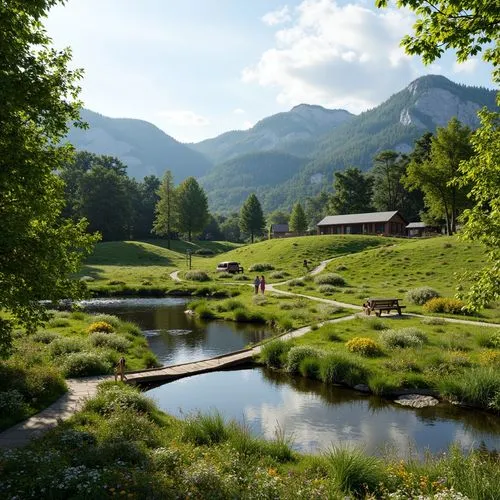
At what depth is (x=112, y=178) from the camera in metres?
108

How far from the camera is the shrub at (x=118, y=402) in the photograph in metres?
14.1

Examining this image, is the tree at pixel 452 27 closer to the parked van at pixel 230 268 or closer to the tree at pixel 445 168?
the parked van at pixel 230 268

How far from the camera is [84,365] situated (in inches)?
760

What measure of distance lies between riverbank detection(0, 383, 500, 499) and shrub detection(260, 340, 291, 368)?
9.59 metres

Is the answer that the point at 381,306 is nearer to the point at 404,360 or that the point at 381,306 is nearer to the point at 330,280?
the point at 404,360

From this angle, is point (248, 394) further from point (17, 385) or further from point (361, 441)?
point (17, 385)

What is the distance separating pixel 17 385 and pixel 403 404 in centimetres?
1419

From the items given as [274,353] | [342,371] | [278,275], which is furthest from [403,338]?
[278,275]

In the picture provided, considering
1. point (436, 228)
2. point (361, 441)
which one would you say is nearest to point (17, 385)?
point (361, 441)

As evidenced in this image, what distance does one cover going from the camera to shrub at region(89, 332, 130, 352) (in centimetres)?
2359

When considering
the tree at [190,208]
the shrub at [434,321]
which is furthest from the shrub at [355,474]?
the tree at [190,208]

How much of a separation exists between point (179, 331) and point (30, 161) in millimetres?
22583

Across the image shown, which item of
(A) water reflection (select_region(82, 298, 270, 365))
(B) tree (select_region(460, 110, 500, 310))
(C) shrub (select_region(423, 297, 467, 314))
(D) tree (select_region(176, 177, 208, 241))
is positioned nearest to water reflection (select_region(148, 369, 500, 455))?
(B) tree (select_region(460, 110, 500, 310))

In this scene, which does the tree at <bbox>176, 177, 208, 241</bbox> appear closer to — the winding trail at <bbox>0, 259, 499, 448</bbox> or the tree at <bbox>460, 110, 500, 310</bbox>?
the winding trail at <bbox>0, 259, 499, 448</bbox>
